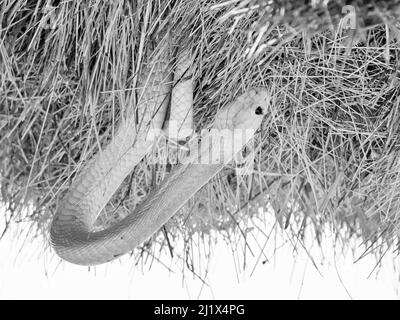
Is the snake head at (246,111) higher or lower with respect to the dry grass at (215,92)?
lower

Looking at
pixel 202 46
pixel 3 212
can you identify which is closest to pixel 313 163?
pixel 202 46

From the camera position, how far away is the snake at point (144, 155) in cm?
59

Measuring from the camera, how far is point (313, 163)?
67 cm

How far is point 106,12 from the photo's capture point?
60cm

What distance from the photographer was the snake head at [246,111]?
592mm

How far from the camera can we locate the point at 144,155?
25.0 inches

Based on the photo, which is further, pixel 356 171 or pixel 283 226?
pixel 283 226

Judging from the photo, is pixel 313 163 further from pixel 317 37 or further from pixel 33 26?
pixel 33 26

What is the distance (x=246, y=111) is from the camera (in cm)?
59

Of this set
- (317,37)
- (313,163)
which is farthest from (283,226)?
(317,37)

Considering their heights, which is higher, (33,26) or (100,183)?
(33,26)

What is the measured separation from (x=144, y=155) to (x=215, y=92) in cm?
8

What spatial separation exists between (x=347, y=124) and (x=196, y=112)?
0.40 feet

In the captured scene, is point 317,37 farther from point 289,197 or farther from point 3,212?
point 3,212
